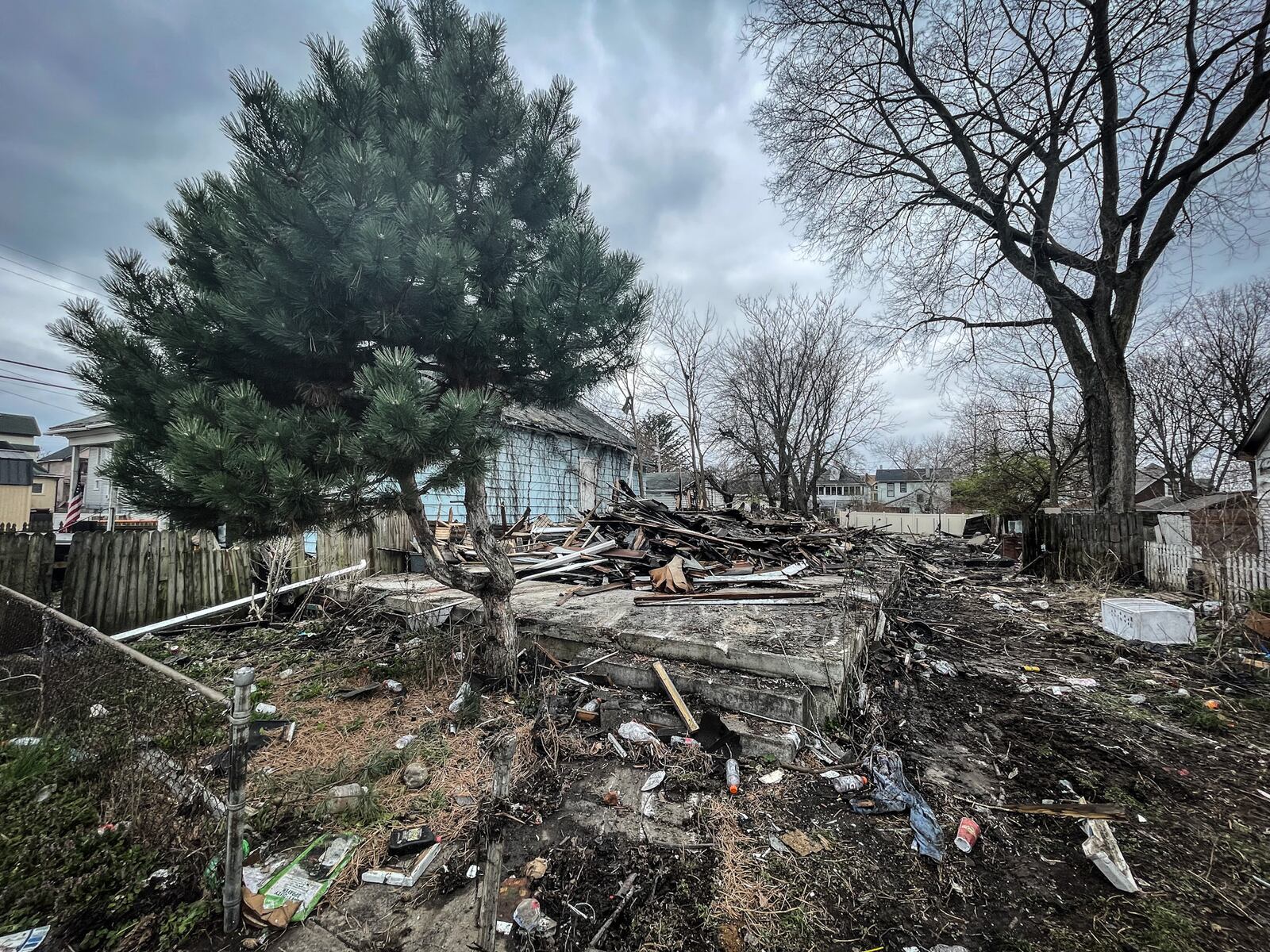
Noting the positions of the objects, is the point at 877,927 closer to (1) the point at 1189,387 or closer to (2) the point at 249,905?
(2) the point at 249,905

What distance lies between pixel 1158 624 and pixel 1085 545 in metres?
6.08

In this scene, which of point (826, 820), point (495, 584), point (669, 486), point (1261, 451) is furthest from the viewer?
point (669, 486)

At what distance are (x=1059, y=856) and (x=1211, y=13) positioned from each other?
1385 cm

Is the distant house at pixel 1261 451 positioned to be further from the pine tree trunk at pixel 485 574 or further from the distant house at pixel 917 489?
the distant house at pixel 917 489

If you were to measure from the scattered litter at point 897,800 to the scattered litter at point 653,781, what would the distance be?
1.02 metres

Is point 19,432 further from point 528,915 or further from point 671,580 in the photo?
point 528,915

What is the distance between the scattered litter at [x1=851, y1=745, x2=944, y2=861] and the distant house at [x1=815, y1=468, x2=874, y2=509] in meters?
51.4

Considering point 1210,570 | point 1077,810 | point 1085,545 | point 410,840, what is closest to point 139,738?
point 410,840

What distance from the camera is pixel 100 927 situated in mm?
1780

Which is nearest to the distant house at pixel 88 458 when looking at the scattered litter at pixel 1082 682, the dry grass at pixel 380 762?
the dry grass at pixel 380 762

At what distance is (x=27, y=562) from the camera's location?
19.2 feet

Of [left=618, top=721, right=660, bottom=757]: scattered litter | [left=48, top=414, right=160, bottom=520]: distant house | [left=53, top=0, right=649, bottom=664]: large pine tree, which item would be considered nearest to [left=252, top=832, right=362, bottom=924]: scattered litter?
[left=618, top=721, right=660, bottom=757]: scattered litter

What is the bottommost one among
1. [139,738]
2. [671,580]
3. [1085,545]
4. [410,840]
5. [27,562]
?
[410,840]

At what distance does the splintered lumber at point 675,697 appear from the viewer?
9.99 feet
